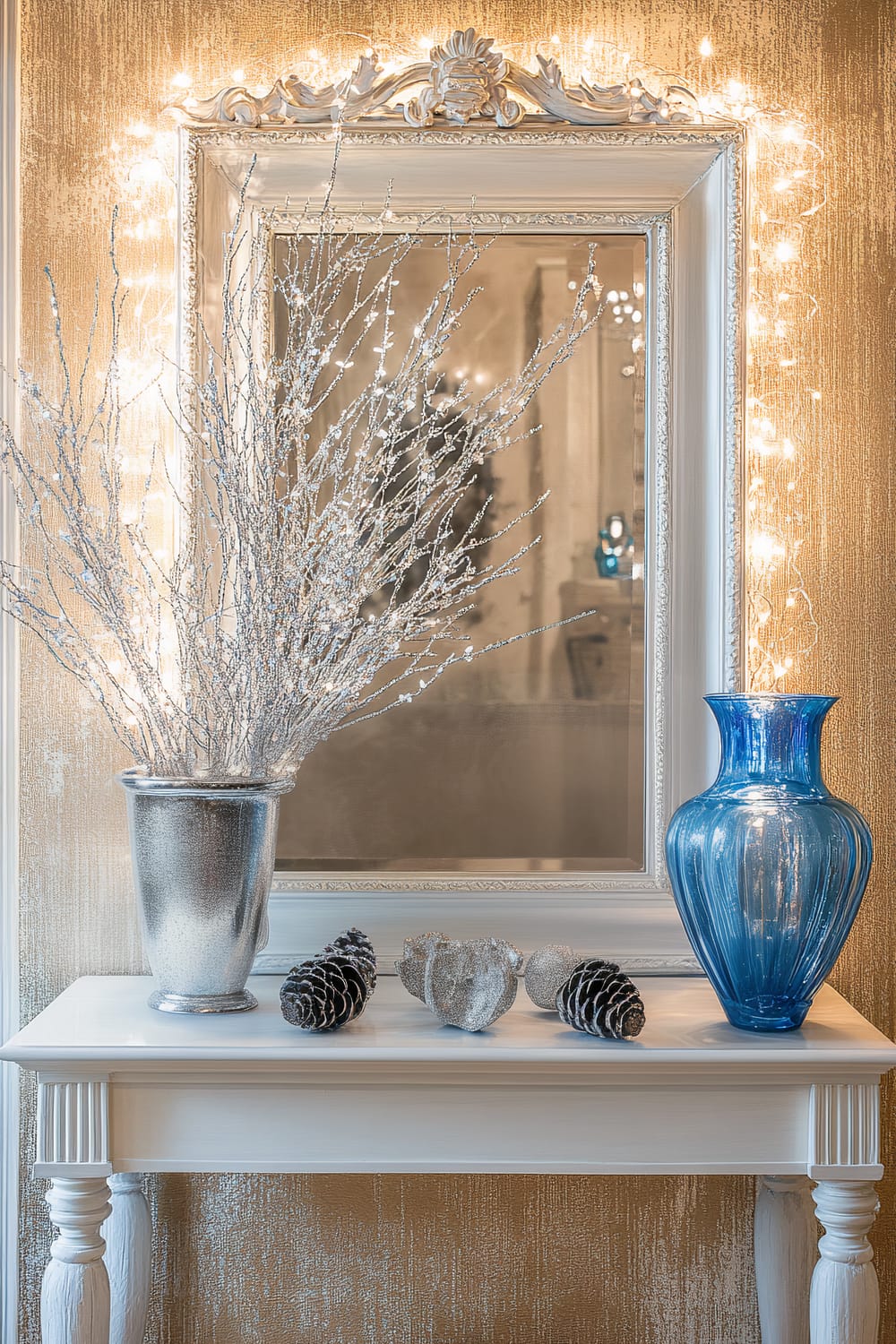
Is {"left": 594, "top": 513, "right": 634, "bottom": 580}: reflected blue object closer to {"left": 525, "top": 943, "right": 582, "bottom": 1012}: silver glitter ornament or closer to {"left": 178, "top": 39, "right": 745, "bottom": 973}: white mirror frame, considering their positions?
{"left": 178, "top": 39, "right": 745, "bottom": 973}: white mirror frame

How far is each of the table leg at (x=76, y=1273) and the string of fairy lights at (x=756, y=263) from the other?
2.97 feet

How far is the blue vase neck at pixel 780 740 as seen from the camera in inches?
52.5

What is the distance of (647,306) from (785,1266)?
129cm

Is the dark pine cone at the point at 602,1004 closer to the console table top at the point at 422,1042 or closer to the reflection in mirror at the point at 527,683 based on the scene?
the console table top at the point at 422,1042

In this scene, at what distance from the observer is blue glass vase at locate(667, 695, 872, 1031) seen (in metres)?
1.27

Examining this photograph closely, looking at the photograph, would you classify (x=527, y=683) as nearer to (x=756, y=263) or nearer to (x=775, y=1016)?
(x=775, y=1016)

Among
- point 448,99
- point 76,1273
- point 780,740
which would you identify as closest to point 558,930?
point 780,740

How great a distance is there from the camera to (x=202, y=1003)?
4.34 ft

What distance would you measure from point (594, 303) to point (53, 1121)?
47.5 inches

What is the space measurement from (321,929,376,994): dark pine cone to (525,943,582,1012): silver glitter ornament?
0.18 m

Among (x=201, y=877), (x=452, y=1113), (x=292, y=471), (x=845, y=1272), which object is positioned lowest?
(x=845, y=1272)

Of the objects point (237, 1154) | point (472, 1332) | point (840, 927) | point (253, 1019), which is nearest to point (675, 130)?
point (840, 927)

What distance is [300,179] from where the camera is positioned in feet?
5.08

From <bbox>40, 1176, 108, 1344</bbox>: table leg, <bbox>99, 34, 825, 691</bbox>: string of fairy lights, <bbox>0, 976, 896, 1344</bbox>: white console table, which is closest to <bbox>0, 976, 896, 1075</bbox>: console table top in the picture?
<bbox>0, 976, 896, 1344</bbox>: white console table
